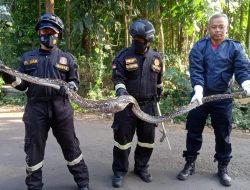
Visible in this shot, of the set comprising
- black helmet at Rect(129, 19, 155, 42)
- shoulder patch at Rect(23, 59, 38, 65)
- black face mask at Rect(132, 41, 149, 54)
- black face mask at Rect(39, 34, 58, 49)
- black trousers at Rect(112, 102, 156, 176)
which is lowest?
black trousers at Rect(112, 102, 156, 176)

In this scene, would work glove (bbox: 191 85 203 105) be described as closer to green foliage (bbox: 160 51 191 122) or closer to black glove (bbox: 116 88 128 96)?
black glove (bbox: 116 88 128 96)

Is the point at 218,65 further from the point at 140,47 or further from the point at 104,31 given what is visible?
the point at 104,31

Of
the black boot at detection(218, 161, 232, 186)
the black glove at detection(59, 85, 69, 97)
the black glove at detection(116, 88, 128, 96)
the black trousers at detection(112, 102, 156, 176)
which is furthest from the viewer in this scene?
the black boot at detection(218, 161, 232, 186)

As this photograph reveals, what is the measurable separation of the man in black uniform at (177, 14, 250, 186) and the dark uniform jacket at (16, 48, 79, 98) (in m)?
1.59

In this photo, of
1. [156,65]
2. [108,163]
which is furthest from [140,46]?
[108,163]

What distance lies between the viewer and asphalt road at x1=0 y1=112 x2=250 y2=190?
4.72 metres

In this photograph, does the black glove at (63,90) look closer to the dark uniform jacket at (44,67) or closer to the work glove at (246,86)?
the dark uniform jacket at (44,67)

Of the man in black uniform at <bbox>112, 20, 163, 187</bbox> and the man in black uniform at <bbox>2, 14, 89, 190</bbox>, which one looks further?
the man in black uniform at <bbox>112, 20, 163, 187</bbox>

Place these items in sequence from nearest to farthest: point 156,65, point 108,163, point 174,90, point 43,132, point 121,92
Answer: point 43,132
point 121,92
point 156,65
point 108,163
point 174,90

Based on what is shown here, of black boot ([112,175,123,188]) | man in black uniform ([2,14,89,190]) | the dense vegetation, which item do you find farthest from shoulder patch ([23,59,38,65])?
the dense vegetation

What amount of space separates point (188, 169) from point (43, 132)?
6.75 ft

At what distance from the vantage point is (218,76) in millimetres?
4598

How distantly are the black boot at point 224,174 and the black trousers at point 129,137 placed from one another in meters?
0.98

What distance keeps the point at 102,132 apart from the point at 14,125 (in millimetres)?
1891
